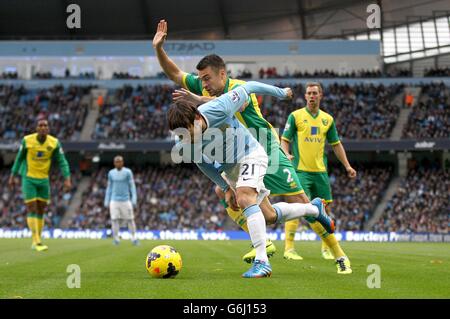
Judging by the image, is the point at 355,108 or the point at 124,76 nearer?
the point at 355,108

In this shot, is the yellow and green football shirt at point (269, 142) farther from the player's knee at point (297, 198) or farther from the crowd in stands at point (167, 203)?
the crowd in stands at point (167, 203)

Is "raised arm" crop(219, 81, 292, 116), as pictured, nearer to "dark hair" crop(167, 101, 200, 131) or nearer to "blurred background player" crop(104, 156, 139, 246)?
"dark hair" crop(167, 101, 200, 131)

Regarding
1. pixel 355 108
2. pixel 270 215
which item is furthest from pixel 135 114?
pixel 270 215

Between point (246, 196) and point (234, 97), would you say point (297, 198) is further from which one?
point (234, 97)

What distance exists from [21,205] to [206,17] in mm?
20093

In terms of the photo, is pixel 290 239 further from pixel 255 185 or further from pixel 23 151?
pixel 23 151

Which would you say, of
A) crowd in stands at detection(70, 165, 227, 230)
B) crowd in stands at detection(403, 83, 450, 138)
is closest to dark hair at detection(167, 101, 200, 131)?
crowd in stands at detection(70, 165, 227, 230)

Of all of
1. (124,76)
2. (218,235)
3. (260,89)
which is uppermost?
(124,76)

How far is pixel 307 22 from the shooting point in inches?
2135

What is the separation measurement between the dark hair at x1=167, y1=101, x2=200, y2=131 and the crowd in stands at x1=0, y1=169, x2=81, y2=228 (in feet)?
114

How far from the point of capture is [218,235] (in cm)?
3650

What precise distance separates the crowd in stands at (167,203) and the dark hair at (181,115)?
31.5 meters
